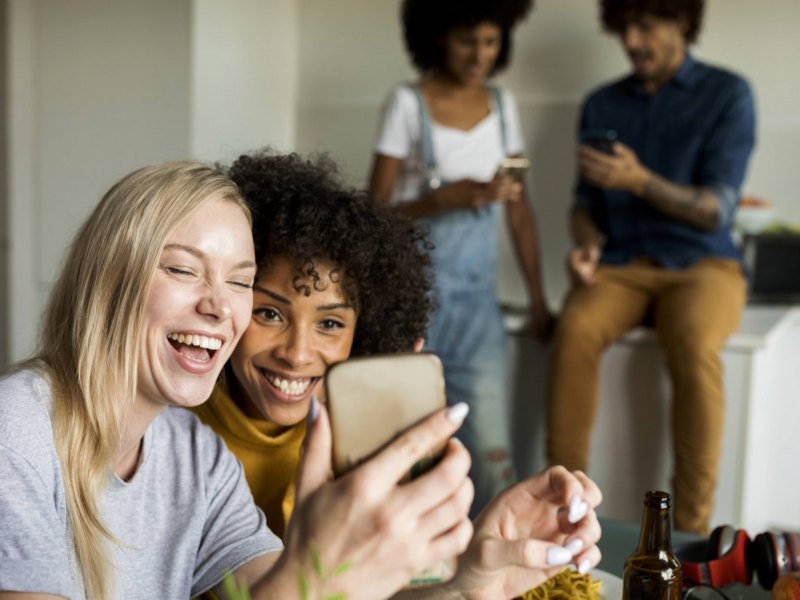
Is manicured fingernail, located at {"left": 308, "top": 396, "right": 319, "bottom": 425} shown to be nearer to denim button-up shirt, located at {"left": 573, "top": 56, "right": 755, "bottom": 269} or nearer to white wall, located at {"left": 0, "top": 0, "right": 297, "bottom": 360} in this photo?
denim button-up shirt, located at {"left": 573, "top": 56, "right": 755, "bottom": 269}

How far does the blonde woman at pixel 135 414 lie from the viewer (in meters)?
0.94

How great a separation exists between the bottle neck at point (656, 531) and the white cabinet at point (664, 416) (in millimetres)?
1676

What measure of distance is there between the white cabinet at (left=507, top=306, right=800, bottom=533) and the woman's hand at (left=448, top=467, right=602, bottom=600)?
169 centimetres

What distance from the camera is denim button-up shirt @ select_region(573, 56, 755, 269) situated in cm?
264

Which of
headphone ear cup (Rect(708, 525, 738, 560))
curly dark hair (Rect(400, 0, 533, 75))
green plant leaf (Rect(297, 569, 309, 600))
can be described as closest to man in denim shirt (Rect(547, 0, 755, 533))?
curly dark hair (Rect(400, 0, 533, 75))

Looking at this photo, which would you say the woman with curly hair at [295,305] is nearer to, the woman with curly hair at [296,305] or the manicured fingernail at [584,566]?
the woman with curly hair at [296,305]

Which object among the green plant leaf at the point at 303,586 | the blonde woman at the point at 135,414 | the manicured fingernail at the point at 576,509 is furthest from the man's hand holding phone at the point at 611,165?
the green plant leaf at the point at 303,586

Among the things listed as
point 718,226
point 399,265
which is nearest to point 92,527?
point 399,265

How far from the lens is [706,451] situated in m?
2.46

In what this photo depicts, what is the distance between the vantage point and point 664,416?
2.66 metres

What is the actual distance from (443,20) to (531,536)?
196 cm

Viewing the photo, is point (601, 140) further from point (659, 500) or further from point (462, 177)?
point (659, 500)

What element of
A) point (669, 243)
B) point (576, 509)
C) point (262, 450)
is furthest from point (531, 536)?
point (669, 243)

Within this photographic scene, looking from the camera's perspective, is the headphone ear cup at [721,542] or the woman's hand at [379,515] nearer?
the woman's hand at [379,515]
